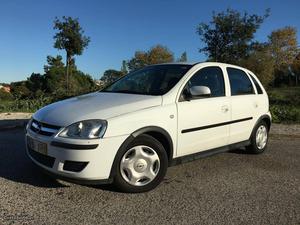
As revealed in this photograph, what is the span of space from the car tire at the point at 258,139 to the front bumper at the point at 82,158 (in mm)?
3035

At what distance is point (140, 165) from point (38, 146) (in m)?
1.21

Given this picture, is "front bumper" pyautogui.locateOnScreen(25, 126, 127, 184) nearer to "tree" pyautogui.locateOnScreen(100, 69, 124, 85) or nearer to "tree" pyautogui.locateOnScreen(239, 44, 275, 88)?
"tree" pyautogui.locateOnScreen(100, 69, 124, 85)

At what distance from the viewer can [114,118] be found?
13.2ft

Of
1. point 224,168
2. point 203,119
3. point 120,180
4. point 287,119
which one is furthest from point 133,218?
point 287,119

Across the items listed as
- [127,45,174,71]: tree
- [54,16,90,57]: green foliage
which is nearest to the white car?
[54,16,90,57]: green foliage

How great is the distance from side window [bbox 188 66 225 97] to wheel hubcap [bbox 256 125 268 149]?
1429 millimetres

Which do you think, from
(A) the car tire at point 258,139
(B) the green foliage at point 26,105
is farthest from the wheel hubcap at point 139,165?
(B) the green foliage at point 26,105

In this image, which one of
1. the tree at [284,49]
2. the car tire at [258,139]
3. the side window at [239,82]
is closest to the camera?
the side window at [239,82]

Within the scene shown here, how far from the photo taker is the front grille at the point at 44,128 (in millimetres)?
4055

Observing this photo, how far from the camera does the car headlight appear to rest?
154 inches

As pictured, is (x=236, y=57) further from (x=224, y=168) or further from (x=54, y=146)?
(x=54, y=146)

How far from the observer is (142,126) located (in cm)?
421

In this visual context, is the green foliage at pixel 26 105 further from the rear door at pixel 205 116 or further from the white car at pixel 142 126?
the rear door at pixel 205 116

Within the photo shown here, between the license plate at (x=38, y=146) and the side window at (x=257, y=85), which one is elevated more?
the side window at (x=257, y=85)
